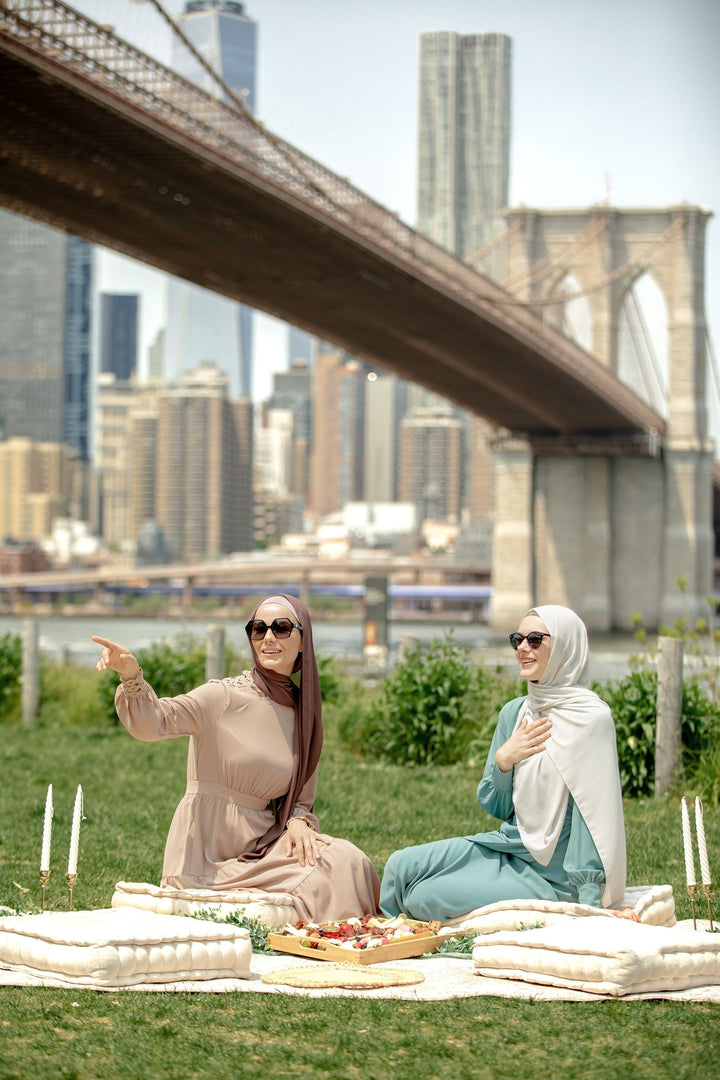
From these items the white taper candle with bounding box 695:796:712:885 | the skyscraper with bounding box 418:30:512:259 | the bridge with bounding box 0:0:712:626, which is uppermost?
the skyscraper with bounding box 418:30:512:259

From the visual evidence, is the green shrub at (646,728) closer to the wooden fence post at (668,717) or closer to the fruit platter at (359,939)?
the wooden fence post at (668,717)

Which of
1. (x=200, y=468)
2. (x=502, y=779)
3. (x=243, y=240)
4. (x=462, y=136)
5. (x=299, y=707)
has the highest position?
(x=462, y=136)

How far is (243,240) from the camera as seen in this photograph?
75.8 feet

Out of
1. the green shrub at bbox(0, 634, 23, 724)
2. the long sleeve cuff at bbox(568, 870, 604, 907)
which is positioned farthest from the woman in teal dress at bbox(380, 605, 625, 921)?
the green shrub at bbox(0, 634, 23, 724)

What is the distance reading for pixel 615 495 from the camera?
137ft

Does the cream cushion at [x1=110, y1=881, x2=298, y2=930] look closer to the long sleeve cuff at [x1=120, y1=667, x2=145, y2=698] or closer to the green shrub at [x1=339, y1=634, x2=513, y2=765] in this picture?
the long sleeve cuff at [x1=120, y1=667, x2=145, y2=698]

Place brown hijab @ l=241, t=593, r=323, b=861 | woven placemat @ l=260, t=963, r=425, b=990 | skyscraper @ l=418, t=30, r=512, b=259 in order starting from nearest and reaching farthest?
woven placemat @ l=260, t=963, r=425, b=990 < brown hijab @ l=241, t=593, r=323, b=861 < skyscraper @ l=418, t=30, r=512, b=259

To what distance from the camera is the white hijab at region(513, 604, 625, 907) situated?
154 inches

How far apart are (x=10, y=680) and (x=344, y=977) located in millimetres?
8494

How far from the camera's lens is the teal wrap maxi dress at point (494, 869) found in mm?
3926

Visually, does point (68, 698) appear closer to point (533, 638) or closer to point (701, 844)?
point (533, 638)

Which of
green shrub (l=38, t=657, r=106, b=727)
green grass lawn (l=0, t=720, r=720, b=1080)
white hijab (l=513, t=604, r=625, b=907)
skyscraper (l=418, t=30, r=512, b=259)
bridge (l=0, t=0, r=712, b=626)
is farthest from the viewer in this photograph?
skyscraper (l=418, t=30, r=512, b=259)

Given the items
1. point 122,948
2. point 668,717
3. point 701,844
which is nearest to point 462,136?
point 668,717

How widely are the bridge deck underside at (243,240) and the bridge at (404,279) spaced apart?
4 centimetres
